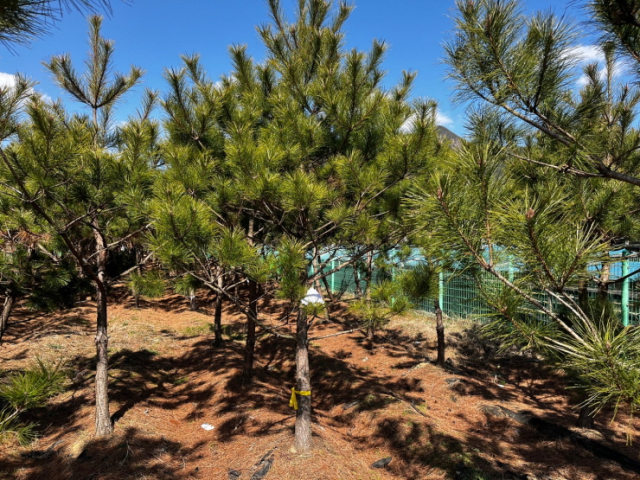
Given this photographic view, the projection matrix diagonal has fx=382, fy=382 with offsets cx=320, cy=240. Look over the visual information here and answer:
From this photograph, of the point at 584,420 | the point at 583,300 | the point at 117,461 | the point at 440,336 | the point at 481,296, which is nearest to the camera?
the point at 481,296

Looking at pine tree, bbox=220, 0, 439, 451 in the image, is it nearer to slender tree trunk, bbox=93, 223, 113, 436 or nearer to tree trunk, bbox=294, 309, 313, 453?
tree trunk, bbox=294, 309, 313, 453

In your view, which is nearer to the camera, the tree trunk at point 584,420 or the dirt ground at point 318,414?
the dirt ground at point 318,414

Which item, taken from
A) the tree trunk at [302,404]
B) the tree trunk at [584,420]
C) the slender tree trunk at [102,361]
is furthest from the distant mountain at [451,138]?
the slender tree trunk at [102,361]

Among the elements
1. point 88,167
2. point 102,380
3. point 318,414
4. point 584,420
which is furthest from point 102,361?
point 584,420

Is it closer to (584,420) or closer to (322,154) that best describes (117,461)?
(322,154)

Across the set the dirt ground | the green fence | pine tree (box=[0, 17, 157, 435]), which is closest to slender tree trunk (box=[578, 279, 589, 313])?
the green fence

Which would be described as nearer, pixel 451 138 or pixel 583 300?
pixel 583 300

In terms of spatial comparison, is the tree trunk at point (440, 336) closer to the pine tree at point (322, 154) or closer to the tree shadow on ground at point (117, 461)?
the pine tree at point (322, 154)

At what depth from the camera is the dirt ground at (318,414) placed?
3.40 meters

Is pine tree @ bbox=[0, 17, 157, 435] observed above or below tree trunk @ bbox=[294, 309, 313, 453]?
above

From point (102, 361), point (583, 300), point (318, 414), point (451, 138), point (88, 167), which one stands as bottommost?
point (318, 414)

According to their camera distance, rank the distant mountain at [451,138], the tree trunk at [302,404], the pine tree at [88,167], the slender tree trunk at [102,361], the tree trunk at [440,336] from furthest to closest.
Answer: the tree trunk at [440,336] → the slender tree trunk at [102,361] → the tree trunk at [302,404] → the pine tree at [88,167] → the distant mountain at [451,138]

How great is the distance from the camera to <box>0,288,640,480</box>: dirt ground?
3.40m

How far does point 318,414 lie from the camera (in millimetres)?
4750
